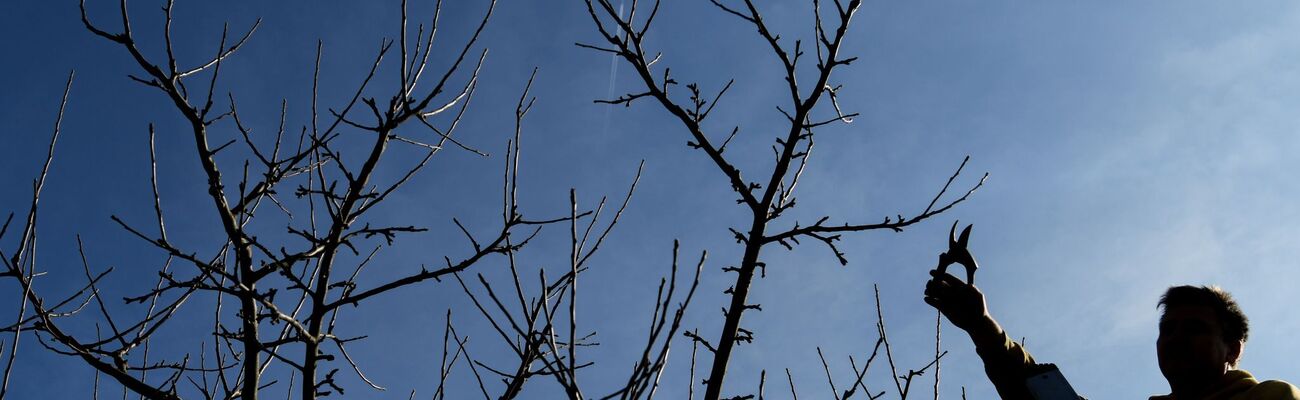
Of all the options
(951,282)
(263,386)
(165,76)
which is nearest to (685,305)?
(951,282)

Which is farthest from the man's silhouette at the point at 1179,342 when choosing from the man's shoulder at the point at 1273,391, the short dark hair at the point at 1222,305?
the man's shoulder at the point at 1273,391

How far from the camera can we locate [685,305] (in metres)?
1.81

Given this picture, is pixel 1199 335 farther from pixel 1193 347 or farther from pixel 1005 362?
pixel 1005 362

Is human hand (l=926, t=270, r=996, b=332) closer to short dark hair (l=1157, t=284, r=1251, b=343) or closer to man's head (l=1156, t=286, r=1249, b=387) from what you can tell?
man's head (l=1156, t=286, r=1249, b=387)

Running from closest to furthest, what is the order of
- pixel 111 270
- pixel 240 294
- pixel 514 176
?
pixel 514 176 → pixel 240 294 → pixel 111 270

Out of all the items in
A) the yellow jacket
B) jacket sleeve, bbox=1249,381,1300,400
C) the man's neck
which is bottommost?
jacket sleeve, bbox=1249,381,1300,400

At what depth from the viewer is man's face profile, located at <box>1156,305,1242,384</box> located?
2.50m

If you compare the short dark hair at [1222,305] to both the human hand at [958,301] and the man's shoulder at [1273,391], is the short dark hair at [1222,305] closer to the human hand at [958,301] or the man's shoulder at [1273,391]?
the man's shoulder at [1273,391]

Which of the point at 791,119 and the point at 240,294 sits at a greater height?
the point at 791,119

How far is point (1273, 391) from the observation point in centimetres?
211

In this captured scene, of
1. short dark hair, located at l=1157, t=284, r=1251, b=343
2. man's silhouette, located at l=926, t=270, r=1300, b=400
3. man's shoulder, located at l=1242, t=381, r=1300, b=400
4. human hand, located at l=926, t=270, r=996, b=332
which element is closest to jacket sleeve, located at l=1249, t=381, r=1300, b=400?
man's shoulder, located at l=1242, t=381, r=1300, b=400

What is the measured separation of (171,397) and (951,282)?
2499mm

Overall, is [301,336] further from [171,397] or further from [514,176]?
[514,176]

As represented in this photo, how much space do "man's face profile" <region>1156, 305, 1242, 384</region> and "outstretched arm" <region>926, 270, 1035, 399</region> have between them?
1.52 ft
